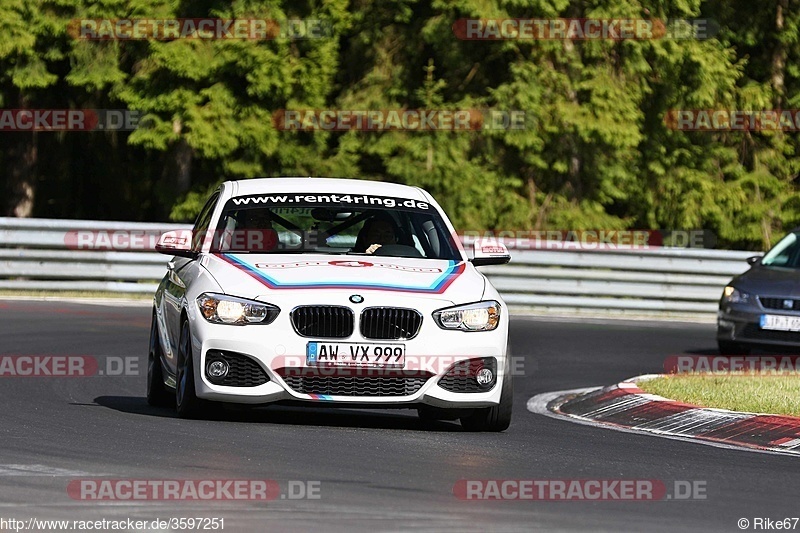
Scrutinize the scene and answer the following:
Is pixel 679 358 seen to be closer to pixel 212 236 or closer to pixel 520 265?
pixel 520 265

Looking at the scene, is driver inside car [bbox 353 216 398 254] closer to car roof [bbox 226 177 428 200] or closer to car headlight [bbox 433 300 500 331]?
car roof [bbox 226 177 428 200]

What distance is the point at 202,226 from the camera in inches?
453

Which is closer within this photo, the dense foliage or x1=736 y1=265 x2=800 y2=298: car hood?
x1=736 y1=265 x2=800 y2=298: car hood

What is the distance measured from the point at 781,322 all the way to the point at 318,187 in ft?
24.7

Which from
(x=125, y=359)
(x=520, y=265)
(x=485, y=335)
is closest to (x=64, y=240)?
(x=520, y=265)

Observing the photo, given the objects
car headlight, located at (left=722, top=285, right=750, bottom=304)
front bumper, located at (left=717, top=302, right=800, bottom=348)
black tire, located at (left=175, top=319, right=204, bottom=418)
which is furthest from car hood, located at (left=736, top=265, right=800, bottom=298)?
black tire, located at (left=175, top=319, right=204, bottom=418)

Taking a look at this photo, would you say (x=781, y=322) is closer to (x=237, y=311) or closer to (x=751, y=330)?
(x=751, y=330)

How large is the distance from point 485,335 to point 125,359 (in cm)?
577

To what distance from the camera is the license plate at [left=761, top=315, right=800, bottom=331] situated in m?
17.4

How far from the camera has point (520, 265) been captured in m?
23.7

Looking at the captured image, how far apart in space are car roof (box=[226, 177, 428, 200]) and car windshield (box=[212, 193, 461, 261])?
92 mm

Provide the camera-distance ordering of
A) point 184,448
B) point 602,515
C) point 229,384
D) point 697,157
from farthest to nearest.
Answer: point 697,157 < point 229,384 < point 184,448 < point 602,515

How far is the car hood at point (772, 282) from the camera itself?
57.7ft

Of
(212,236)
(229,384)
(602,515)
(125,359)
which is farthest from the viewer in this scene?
(125,359)
